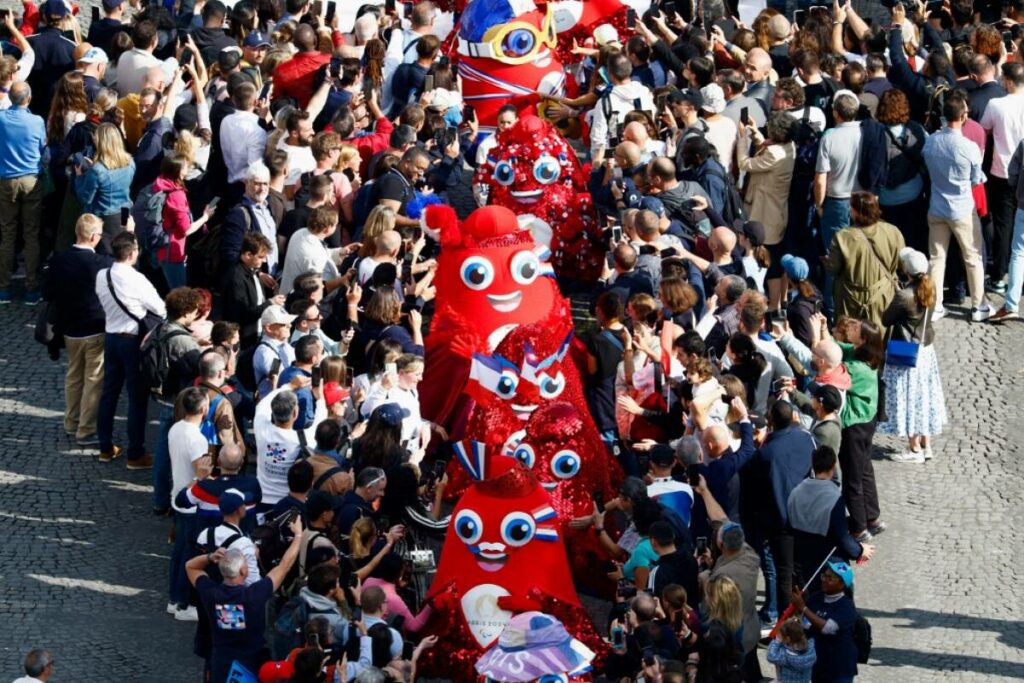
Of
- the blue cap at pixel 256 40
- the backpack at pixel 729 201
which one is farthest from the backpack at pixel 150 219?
the backpack at pixel 729 201

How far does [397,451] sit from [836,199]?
5258 mm

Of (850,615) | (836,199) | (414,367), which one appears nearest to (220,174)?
(414,367)

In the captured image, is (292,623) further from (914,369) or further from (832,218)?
(832,218)

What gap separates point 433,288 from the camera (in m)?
13.9

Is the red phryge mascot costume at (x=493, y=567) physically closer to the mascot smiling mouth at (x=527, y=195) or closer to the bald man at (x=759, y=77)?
the mascot smiling mouth at (x=527, y=195)

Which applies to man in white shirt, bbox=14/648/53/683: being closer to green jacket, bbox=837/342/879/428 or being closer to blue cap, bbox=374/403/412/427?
blue cap, bbox=374/403/412/427

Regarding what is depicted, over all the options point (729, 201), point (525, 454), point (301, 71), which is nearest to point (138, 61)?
point (301, 71)

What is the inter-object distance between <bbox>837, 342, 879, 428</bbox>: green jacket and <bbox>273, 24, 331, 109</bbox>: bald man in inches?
225

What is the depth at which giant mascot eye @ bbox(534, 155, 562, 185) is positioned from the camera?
47.6ft

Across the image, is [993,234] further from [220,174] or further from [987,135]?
[220,174]

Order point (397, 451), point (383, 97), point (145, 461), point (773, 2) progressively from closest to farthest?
point (397, 451), point (145, 461), point (383, 97), point (773, 2)

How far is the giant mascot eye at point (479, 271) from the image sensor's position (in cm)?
1298

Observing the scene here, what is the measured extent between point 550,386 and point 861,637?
2453mm

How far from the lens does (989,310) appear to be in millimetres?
15945
